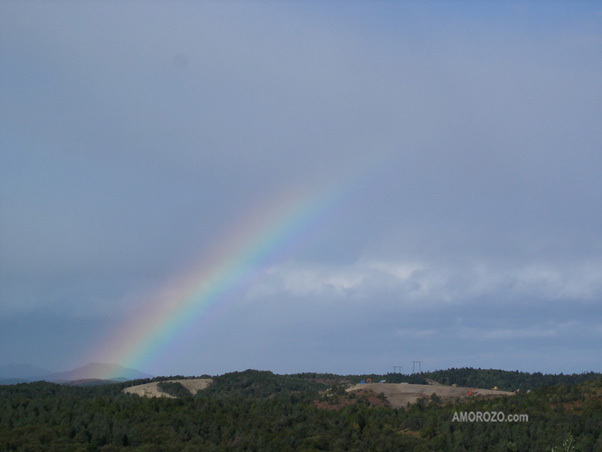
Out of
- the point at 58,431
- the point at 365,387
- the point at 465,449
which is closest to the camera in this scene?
the point at 58,431

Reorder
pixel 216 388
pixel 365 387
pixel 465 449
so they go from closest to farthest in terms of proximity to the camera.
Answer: pixel 465 449 < pixel 365 387 < pixel 216 388

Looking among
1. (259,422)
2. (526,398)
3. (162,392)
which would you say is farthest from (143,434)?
(162,392)

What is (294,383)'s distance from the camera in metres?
132

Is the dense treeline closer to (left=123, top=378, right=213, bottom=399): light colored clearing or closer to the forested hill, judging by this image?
(left=123, top=378, right=213, bottom=399): light colored clearing

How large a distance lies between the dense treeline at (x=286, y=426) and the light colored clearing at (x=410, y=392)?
19.0 metres

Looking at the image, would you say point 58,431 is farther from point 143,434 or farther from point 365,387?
point 365,387

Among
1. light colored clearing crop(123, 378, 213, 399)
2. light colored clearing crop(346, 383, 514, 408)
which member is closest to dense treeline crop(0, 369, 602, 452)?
light colored clearing crop(346, 383, 514, 408)

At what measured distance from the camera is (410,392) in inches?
3979

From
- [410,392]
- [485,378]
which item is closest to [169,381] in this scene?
[410,392]

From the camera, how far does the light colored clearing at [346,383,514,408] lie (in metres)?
95.3

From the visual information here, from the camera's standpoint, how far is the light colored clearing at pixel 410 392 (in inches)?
3752

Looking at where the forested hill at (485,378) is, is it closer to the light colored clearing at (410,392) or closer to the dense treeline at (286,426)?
the light colored clearing at (410,392)

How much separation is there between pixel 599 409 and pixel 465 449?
59.5 ft

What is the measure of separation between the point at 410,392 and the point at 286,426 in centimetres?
4442
